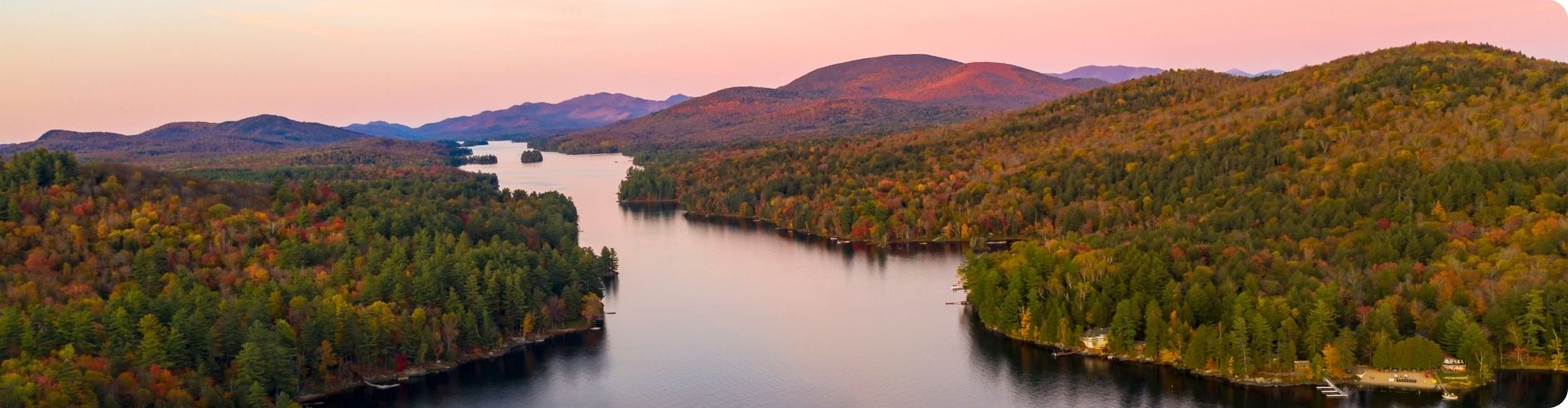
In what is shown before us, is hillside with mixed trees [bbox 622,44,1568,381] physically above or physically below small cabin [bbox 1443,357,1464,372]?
above

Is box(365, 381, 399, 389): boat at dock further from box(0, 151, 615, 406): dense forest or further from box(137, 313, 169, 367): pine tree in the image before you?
box(137, 313, 169, 367): pine tree

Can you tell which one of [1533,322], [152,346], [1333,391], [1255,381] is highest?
[152,346]

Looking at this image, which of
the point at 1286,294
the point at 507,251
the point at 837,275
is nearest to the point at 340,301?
the point at 507,251

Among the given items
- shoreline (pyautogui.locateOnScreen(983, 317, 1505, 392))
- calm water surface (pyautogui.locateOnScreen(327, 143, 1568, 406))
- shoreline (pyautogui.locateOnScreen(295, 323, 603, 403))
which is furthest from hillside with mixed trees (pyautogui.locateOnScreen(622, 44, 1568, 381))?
shoreline (pyautogui.locateOnScreen(295, 323, 603, 403))

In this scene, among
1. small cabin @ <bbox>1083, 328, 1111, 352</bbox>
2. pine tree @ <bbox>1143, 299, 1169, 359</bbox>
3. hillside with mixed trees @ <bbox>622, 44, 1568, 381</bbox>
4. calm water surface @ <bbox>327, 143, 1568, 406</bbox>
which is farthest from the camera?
small cabin @ <bbox>1083, 328, 1111, 352</bbox>

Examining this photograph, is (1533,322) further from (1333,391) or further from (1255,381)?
(1255,381)

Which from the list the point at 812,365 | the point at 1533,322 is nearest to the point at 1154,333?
the point at 1533,322

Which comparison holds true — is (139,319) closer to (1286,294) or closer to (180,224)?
(180,224)
